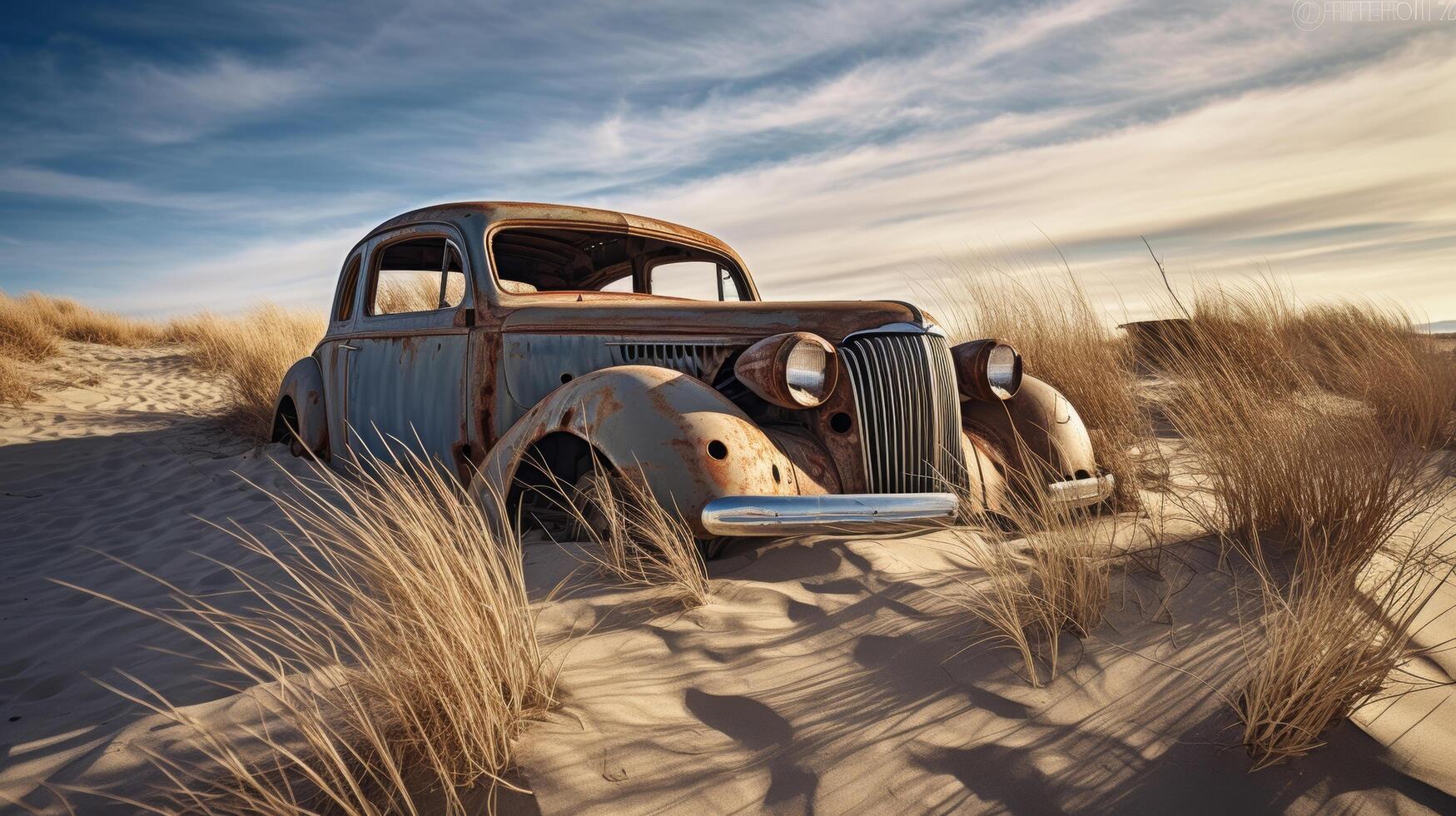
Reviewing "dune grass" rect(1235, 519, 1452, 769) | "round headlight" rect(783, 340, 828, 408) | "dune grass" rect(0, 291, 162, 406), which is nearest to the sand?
"dune grass" rect(1235, 519, 1452, 769)

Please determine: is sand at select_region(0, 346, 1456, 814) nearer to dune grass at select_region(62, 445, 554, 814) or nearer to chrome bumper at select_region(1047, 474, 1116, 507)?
dune grass at select_region(62, 445, 554, 814)

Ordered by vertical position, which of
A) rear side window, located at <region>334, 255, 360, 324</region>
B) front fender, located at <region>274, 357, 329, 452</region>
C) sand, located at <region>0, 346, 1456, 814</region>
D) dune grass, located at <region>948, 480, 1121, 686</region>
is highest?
rear side window, located at <region>334, 255, 360, 324</region>

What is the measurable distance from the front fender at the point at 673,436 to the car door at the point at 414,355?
110 cm

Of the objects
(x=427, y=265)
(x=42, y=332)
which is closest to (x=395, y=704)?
(x=427, y=265)

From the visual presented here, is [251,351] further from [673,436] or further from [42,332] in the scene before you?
[673,436]

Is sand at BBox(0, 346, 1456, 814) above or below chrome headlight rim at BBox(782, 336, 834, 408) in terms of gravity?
below

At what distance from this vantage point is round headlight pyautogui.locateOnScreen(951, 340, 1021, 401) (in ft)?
11.6

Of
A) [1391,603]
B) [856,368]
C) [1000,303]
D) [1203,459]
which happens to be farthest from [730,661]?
[1000,303]

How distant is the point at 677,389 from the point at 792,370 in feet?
1.39

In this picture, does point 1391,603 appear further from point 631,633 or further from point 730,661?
point 631,633

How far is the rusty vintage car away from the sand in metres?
0.29

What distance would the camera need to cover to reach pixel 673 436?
8.49 ft

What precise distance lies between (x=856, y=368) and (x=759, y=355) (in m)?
0.38

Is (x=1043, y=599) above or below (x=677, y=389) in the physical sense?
below
